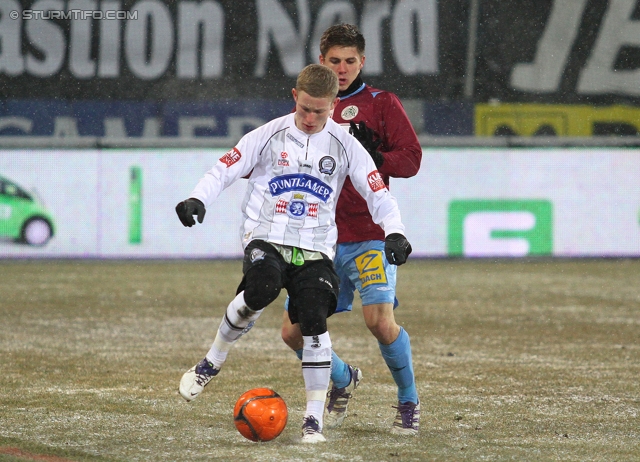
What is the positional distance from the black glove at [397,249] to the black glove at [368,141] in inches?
21.2

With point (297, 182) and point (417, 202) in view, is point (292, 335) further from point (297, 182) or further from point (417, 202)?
point (417, 202)

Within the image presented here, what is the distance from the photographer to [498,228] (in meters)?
15.4

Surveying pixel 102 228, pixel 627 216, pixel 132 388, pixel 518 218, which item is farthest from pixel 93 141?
pixel 132 388

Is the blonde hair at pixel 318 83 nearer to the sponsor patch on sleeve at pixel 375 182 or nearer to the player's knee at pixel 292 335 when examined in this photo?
the sponsor patch on sleeve at pixel 375 182

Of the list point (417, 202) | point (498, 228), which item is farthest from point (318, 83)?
point (498, 228)

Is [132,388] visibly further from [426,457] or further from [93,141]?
[93,141]

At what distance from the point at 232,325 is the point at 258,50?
13.8m

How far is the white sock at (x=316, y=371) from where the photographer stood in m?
4.22

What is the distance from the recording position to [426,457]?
3.97 meters

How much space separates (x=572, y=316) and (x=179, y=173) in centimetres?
739

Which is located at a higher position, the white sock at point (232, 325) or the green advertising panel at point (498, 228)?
the white sock at point (232, 325)

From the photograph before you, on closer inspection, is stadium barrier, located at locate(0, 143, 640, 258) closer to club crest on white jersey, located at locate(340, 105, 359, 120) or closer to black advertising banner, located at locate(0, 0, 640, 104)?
black advertising banner, located at locate(0, 0, 640, 104)

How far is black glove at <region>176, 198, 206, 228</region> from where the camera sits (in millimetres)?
4043

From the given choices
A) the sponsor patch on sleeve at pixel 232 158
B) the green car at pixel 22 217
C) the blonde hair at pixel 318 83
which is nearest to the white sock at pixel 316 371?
the sponsor patch on sleeve at pixel 232 158
